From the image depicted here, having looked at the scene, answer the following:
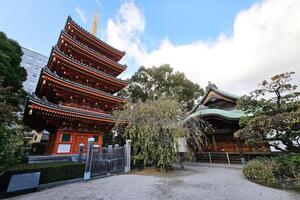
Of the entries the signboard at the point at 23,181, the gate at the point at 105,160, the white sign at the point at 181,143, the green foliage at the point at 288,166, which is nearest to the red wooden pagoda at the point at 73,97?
the gate at the point at 105,160

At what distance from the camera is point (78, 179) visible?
6.95 meters

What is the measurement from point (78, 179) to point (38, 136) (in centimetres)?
2370

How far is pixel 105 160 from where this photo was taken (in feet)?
26.8

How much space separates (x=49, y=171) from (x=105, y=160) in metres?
2.62

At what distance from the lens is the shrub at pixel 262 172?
19.7 feet

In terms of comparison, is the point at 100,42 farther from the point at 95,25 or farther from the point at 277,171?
the point at 277,171

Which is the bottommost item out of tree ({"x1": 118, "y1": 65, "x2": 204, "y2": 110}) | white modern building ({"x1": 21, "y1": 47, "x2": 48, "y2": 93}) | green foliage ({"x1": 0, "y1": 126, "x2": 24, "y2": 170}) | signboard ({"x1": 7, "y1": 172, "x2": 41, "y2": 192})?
signboard ({"x1": 7, "y1": 172, "x2": 41, "y2": 192})

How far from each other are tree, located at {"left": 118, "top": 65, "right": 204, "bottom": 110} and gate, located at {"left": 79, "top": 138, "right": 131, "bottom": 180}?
12.1m

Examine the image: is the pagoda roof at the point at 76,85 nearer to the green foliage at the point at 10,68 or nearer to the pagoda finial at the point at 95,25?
the green foliage at the point at 10,68


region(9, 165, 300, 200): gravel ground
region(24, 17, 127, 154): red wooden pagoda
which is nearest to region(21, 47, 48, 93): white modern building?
region(24, 17, 127, 154): red wooden pagoda

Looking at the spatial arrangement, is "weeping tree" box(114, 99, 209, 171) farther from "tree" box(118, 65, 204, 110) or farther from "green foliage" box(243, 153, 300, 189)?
"tree" box(118, 65, 204, 110)

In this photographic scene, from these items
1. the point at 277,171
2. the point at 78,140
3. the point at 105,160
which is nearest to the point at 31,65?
the point at 78,140

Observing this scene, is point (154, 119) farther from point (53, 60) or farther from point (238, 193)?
point (53, 60)

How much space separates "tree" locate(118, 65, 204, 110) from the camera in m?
20.8
